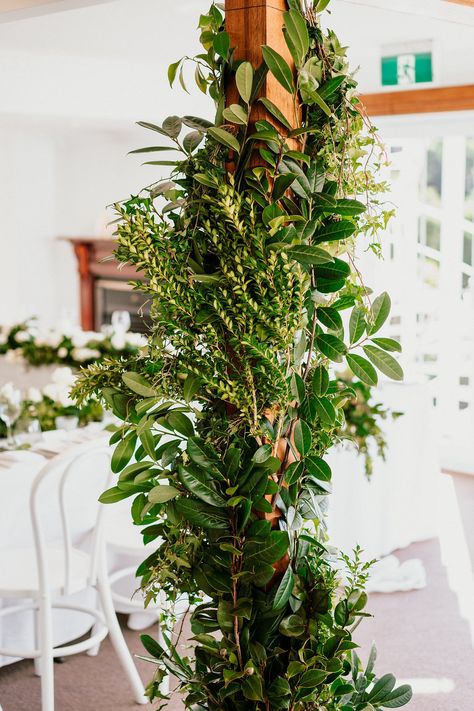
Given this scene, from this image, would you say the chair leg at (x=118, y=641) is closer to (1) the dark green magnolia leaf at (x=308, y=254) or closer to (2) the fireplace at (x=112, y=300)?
(1) the dark green magnolia leaf at (x=308, y=254)

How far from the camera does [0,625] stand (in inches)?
130

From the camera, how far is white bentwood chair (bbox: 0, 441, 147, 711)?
291 cm

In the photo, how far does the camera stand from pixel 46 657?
2.93m

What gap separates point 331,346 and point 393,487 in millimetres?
3129

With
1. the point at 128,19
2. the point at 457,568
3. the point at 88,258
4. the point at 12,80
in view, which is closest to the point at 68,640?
the point at 457,568

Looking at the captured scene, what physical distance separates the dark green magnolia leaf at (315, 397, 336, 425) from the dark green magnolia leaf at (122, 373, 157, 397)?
0.30 metres

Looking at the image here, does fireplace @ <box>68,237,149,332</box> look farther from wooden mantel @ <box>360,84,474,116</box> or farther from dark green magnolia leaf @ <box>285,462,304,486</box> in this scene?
dark green magnolia leaf @ <box>285,462,304,486</box>

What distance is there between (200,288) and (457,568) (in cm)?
342

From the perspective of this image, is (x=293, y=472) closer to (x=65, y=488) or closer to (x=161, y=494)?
(x=161, y=494)

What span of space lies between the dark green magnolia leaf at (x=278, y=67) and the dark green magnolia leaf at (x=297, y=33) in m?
0.03

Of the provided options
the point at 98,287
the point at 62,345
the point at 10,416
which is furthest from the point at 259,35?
the point at 98,287

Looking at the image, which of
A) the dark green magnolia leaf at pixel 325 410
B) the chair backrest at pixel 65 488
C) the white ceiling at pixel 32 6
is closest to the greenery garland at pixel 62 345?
the chair backrest at pixel 65 488

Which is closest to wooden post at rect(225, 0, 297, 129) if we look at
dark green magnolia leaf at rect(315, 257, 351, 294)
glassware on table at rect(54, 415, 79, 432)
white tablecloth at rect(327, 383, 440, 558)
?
dark green magnolia leaf at rect(315, 257, 351, 294)

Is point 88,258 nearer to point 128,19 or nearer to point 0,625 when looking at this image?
point 128,19
